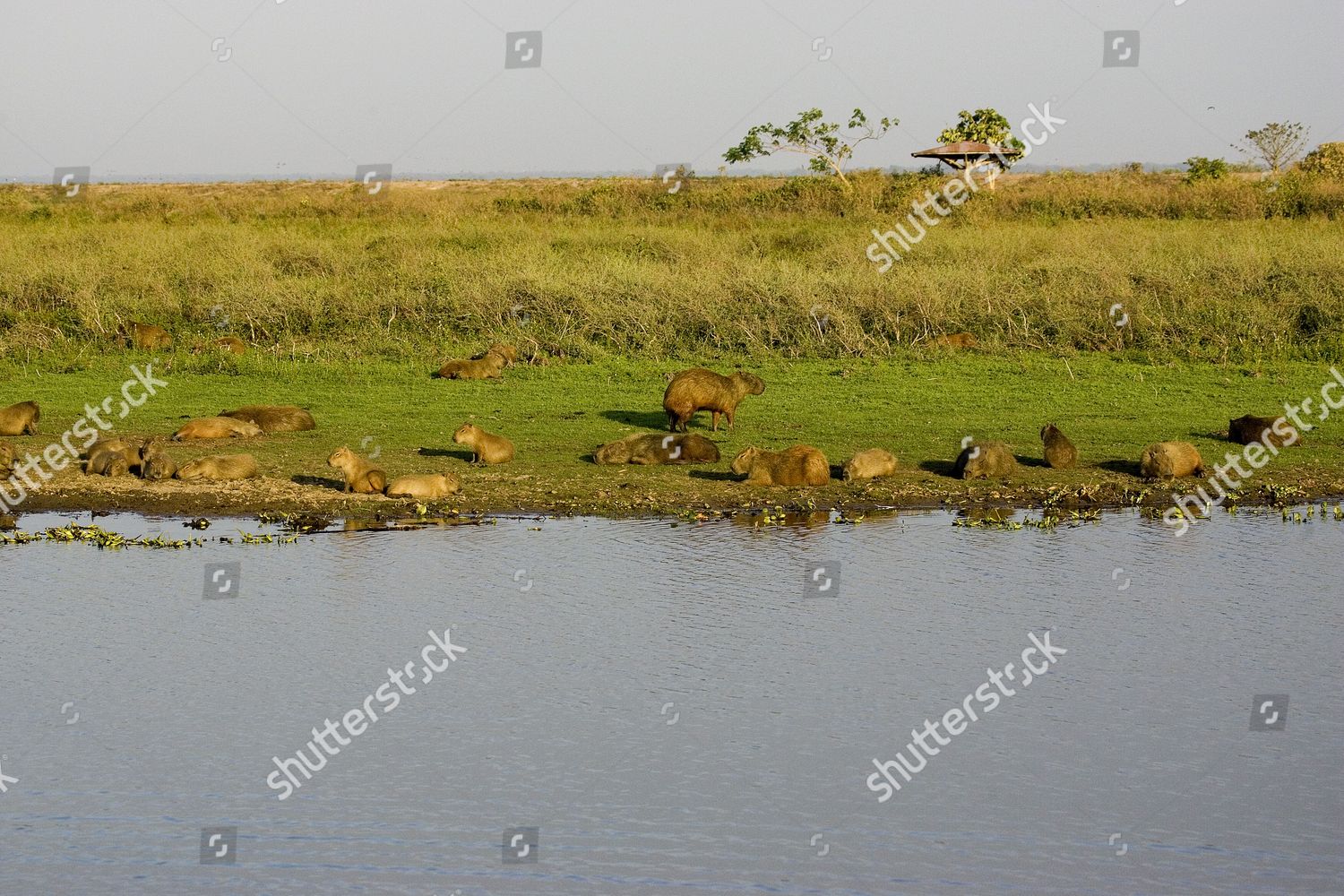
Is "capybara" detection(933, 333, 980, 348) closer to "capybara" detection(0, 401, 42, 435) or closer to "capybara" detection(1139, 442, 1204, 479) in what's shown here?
"capybara" detection(1139, 442, 1204, 479)

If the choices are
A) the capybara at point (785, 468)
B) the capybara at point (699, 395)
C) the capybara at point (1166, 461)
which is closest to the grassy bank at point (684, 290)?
the capybara at point (699, 395)

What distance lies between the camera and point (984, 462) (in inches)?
495

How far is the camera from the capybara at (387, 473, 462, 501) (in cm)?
1194

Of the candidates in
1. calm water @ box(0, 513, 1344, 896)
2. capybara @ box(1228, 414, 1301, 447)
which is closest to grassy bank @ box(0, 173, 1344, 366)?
capybara @ box(1228, 414, 1301, 447)

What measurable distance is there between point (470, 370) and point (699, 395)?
4767mm

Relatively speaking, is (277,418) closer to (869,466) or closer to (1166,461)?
(869,466)

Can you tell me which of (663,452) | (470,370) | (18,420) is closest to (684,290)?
(470,370)

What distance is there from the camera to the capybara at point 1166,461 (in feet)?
41.1

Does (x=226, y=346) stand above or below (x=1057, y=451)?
above

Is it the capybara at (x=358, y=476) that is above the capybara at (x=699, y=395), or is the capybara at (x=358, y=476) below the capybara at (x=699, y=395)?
below

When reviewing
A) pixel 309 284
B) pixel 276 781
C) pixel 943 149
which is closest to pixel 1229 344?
pixel 309 284

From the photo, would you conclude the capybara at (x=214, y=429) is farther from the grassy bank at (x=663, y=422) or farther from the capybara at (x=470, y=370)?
the capybara at (x=470, y=370)

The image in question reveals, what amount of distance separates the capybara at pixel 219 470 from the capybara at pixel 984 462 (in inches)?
240

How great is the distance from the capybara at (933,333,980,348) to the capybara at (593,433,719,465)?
261 inches
